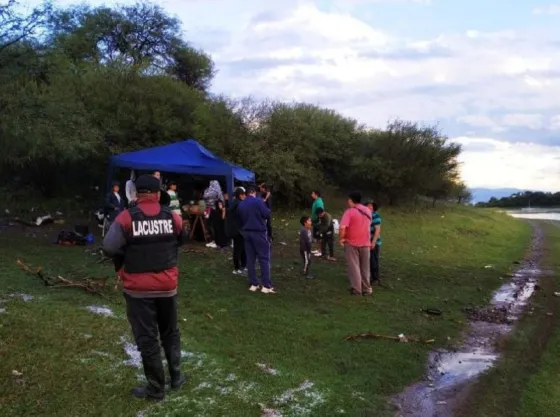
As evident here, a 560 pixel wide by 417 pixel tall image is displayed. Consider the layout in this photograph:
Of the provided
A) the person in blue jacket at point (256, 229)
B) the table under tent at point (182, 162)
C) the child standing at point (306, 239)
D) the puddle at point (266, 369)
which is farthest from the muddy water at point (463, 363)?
the table under tent at point (182, 162)

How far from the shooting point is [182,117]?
23.5 m

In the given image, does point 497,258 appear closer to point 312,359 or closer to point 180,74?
point 312,359

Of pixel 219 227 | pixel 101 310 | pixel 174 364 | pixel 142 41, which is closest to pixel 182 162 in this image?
pixel 219 227

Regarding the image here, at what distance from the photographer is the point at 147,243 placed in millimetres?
4949

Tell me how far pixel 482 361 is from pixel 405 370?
1228mm

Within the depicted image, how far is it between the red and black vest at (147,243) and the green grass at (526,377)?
3.27m

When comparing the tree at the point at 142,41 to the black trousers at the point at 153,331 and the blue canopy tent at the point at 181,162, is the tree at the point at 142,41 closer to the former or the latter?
the blue canopy tent at the point at 181,162

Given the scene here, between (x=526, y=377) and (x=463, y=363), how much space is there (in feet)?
2.54

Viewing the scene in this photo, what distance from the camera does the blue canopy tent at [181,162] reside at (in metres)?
16.2

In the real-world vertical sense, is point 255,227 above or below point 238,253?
above

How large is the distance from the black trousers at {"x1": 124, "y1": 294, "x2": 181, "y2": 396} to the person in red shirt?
546 centimetres

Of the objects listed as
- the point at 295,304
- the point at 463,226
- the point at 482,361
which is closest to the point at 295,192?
the point at 463,226

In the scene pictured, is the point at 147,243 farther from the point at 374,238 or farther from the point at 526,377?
the point at 374,238

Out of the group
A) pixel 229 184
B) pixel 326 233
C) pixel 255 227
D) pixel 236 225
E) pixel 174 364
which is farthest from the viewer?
pixel 229 184
